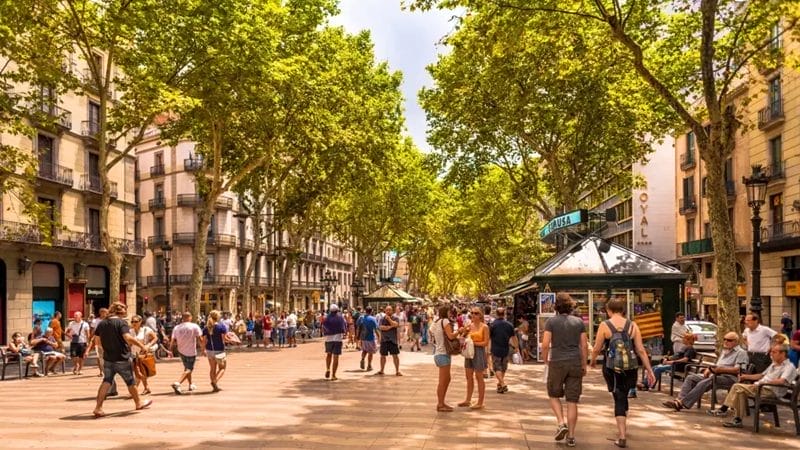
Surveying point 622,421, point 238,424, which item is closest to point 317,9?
point 238,424

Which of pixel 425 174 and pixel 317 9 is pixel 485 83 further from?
pixel 425 174

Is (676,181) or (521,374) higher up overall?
(676,181)

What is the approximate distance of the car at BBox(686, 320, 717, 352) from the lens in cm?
2050

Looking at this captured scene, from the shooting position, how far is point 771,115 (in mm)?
31531

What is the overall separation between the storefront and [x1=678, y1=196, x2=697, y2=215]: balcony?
23.9m

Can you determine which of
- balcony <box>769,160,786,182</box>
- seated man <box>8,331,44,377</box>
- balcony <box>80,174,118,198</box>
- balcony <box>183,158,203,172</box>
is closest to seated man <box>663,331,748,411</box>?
seated man <box>8,331,44,377</box>

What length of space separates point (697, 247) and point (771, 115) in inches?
→ 400

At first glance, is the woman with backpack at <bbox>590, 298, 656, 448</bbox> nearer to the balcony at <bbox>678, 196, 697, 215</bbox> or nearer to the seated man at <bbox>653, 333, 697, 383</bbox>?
the seated man at <bbox>653, 333, 697, 383</bbox>

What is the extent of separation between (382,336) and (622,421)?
347 inches

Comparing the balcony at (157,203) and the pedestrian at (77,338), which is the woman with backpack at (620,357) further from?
the balcony at (157,203)

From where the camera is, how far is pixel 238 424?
384 inches

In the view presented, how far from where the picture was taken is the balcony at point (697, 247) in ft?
126

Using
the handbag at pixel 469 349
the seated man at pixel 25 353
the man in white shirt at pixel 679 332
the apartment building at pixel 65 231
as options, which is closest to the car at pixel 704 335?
the man in white shirt at pixel 679 332

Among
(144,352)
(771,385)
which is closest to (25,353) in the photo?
(144,352)
